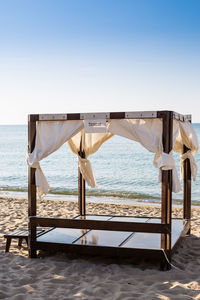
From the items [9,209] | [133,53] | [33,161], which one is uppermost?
[133,53]

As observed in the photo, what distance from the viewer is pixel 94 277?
513 cm

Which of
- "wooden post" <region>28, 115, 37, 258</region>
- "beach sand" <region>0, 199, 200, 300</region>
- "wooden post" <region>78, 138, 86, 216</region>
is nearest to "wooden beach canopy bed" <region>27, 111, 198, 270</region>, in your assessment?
"wooden post" <region>28, 115, 37, 258</region>

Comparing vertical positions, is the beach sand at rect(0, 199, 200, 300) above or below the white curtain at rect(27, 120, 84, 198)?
below

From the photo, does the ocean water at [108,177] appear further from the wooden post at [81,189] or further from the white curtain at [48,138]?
the white curtain at [48,138]

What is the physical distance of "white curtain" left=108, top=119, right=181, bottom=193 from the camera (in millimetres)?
5371

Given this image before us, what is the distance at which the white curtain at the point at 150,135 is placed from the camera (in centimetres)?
537

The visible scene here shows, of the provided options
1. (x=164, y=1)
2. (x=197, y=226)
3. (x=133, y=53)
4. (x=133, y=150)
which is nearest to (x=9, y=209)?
(x=197, y=226)

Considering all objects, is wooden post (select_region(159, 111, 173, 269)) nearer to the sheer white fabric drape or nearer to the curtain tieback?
the sheer white fabric drape

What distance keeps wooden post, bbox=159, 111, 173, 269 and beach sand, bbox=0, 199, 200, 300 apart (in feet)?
1.07

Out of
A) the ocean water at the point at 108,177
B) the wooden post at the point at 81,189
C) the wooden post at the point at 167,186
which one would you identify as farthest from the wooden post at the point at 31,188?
the ocean water at the point at 108,177

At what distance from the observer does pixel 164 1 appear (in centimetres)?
1219

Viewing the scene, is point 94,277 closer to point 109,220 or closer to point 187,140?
point 109,220

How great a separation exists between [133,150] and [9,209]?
28973 mm

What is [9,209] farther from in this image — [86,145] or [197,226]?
[197,226]
